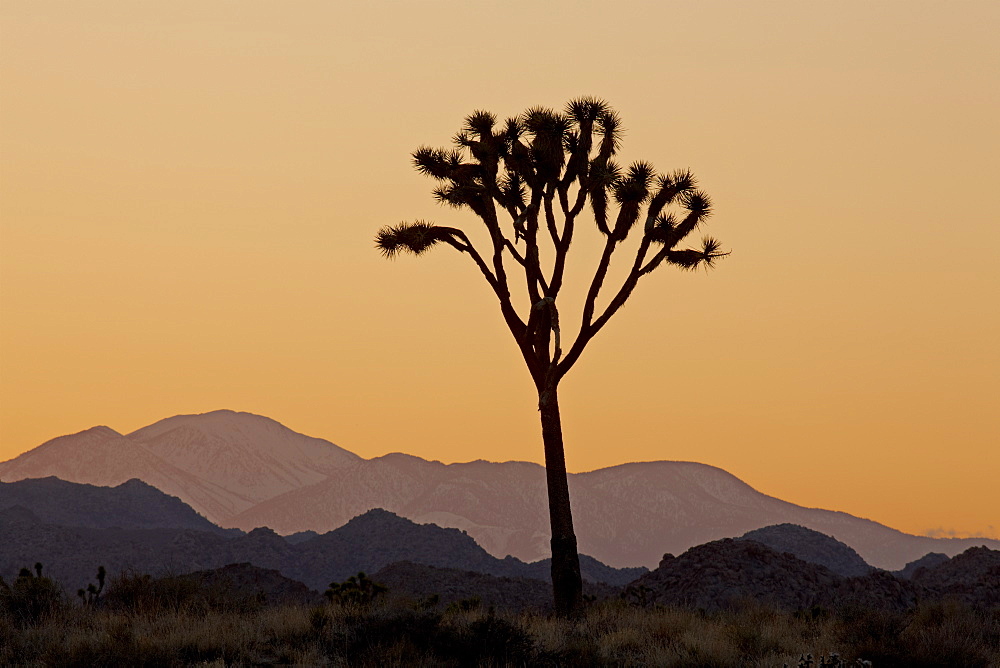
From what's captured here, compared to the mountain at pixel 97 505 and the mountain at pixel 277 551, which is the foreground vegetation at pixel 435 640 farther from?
the mountain at pixel 97 505

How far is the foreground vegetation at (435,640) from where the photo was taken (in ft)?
45.1

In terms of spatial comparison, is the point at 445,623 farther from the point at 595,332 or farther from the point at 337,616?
the point at 595,332

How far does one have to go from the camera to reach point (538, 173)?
23.5 meters

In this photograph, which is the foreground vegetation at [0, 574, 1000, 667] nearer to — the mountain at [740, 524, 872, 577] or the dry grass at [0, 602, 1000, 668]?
the dry grass at [0, 602, 1000, 668]

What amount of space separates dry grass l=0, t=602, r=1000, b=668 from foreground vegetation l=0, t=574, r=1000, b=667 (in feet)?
0.06

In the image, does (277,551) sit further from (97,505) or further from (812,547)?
(812,547)

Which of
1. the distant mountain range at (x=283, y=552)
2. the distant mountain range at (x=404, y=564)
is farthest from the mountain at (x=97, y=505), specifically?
the distant mountain range at (x=283, y=552)

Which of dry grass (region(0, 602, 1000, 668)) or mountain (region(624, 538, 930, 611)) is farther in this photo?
mountain (region(624, 538, 930, 611))

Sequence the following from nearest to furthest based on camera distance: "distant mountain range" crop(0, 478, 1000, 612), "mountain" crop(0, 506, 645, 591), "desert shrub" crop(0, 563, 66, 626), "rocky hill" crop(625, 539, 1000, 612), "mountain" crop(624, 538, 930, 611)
Answer: "desert shrub" crop(0, 563, 66, 626)
"rocky hill" crop(625, 539, 1000, 612)
"mountain" crop(624, 538, 930, 611)
"distant mountain range" crop(0, 478, 1000, 612)
"mountain" crop(0, 506, 645, 591)

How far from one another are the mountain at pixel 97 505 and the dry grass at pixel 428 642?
115 m

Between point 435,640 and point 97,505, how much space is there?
12642cm

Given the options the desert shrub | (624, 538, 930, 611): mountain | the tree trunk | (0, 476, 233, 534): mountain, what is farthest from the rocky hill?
(0, 476, 233, 534): mountain

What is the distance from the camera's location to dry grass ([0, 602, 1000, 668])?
13.7 metres

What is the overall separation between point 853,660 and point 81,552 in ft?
293
